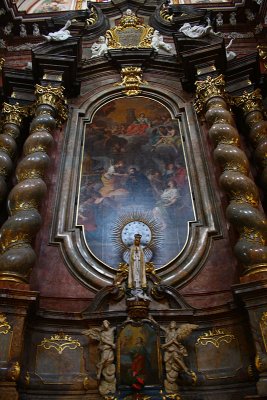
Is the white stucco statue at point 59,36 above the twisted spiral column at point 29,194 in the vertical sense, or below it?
above

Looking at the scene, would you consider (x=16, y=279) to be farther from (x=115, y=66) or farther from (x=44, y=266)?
(x=115, y=66)

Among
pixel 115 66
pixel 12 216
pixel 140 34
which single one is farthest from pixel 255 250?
pixel 140 34

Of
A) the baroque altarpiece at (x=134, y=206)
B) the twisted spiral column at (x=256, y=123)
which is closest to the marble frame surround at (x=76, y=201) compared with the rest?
the baroque altarpiece at (x=134, y=206)

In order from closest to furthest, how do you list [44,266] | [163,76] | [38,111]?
[44,266] → [38,111] → [163,76]

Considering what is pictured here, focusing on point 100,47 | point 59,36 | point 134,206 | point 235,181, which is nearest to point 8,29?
Result: point 59,36

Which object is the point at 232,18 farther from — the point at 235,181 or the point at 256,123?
the point at 235,181

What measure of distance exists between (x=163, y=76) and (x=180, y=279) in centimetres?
527

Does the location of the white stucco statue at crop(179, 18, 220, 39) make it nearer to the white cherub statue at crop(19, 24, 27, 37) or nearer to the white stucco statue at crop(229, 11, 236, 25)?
the white stucco statue at crop(229, 11, 236, 25)

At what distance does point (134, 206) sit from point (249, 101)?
352 cm

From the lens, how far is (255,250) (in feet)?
18.4

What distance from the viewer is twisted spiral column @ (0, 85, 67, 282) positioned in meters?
5.67

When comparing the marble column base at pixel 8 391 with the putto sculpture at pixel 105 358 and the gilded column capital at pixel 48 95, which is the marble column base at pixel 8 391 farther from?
the gilded column capital at pixel 48 95

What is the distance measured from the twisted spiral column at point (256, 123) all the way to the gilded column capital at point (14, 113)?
444 cm

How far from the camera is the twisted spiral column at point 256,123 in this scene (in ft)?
24.7
